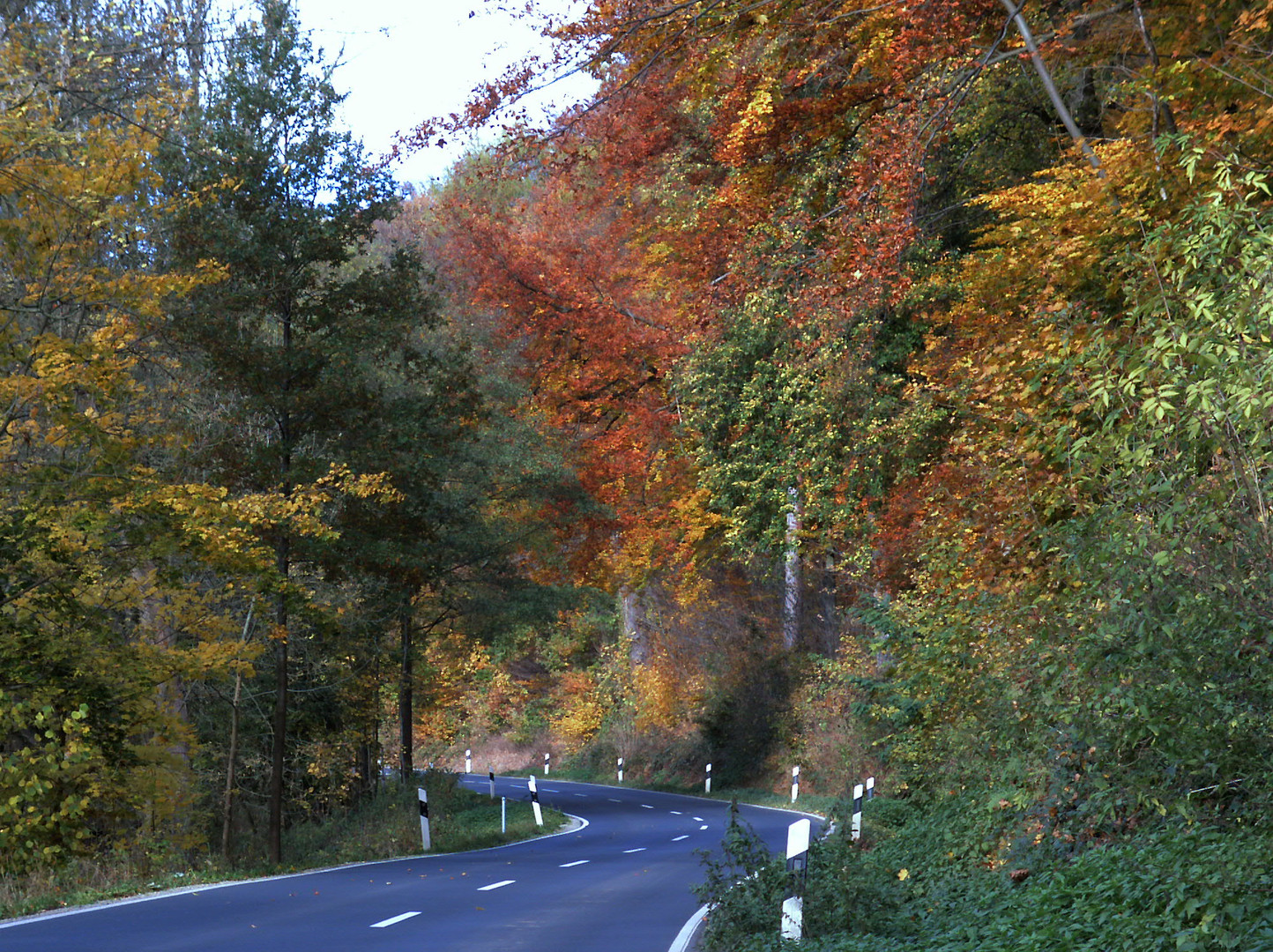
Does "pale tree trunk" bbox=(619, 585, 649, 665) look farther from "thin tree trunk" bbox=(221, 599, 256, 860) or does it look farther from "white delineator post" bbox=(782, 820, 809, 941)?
"white delineator post" bbox=(782, 820, 809, 941)

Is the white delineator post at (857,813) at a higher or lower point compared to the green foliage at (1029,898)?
lower

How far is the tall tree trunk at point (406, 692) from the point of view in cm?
3122

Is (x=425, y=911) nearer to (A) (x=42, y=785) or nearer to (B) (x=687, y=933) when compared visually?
(B) (x=687, y=933)

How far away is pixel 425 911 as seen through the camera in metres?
12.4

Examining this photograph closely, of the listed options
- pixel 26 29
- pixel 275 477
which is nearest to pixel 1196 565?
pixel 26 29

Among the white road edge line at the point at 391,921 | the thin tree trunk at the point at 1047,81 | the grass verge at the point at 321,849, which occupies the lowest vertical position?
the grass verge at the point at 321,849

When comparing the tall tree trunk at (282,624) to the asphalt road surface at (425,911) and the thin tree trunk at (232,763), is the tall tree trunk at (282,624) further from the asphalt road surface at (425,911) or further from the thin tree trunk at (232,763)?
the asphalt road surface at (425,911)

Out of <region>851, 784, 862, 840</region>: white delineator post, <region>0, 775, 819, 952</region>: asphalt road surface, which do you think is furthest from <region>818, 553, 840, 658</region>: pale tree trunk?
<region>851, 784, 862, 840</region>: white delineator post

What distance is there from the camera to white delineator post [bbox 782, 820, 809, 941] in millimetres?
9117

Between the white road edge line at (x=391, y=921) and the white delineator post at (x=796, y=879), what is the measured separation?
12.4 ft

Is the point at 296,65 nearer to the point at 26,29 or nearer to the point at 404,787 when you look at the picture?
the point at 26,29

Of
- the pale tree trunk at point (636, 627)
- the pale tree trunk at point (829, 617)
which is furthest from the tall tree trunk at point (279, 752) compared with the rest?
the pale tree trunk at point (636, 627)

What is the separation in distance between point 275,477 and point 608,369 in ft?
48.0

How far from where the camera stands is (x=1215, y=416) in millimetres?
6840
